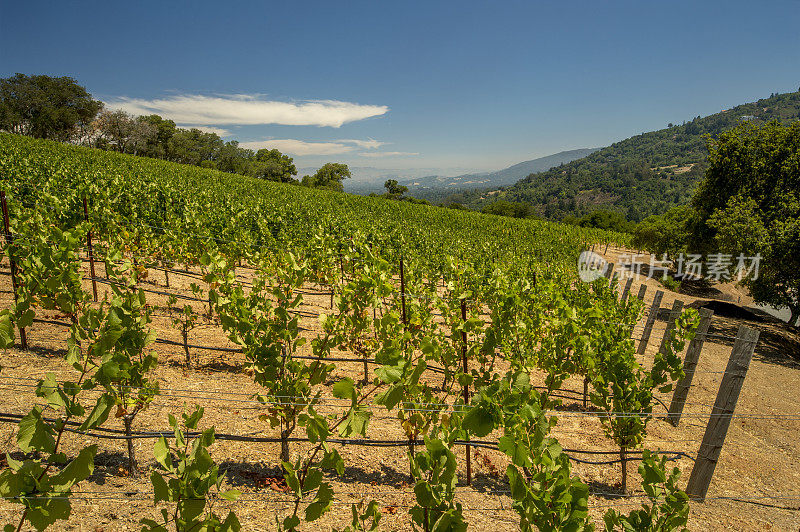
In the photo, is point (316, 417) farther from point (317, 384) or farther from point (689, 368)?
point (689, 368)

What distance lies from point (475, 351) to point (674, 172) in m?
205

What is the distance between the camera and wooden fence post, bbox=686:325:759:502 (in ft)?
14.1

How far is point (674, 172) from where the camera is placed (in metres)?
170

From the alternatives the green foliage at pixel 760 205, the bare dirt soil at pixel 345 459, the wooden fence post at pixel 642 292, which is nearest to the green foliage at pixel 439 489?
the bare dirt soil at pixel 345 459

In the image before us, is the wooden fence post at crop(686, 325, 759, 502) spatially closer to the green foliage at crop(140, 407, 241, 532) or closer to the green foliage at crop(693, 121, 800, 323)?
the green foliage at crop(140, 407, 241, 532)

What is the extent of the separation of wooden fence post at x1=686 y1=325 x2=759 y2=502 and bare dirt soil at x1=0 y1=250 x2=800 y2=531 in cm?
35

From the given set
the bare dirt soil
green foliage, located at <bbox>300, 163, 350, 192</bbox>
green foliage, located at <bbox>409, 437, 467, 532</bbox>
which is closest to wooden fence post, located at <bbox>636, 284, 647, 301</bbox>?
the bare dirt soil

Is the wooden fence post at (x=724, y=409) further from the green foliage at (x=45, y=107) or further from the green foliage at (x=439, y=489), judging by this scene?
the green foliage at (x=45, y=107)

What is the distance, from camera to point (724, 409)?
4.31 m

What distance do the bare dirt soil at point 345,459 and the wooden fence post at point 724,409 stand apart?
35 centimetres

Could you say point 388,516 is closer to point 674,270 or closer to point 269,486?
point 269,486

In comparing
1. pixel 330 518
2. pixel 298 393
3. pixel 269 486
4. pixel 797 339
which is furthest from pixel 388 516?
pixel 797 339

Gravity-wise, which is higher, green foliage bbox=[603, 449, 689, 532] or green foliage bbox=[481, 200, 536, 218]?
green foliage bbox=[603, 449, 689, 532]

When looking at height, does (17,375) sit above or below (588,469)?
above
